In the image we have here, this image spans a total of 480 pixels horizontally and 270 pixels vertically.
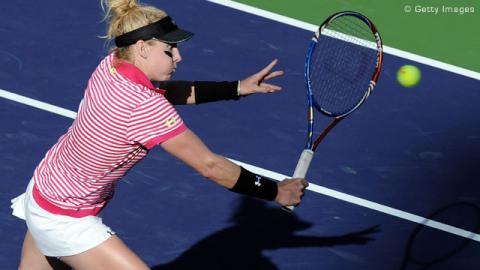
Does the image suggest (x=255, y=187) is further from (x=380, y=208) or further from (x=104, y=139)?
(x=380, y=208)

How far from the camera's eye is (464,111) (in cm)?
948

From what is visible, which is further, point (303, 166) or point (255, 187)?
point (303, 166)

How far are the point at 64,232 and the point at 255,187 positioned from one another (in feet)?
3.65

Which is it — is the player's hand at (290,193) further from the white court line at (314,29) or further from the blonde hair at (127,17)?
the white court line at (314,29)

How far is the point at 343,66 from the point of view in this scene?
8.82 meters

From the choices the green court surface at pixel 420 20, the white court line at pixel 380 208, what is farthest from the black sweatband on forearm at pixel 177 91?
the green court surface at pixel 420 20

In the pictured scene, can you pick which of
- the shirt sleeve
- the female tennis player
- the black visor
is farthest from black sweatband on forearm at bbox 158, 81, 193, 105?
the shirt sleeve

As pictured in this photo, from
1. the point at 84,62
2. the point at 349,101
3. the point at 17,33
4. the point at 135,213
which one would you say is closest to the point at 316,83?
the point at 349,101

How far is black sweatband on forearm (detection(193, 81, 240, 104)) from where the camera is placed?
6820 millimetres

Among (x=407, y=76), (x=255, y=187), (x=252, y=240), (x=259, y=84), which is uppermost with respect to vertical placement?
(x=259, y=84)

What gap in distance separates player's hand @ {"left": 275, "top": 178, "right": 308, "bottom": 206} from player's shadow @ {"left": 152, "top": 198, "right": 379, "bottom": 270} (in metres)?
1.96

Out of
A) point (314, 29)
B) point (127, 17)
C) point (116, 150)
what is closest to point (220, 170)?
point (116, 150)

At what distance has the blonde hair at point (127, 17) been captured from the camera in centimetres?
A: 596

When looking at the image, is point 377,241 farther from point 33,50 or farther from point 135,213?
point 33,50
